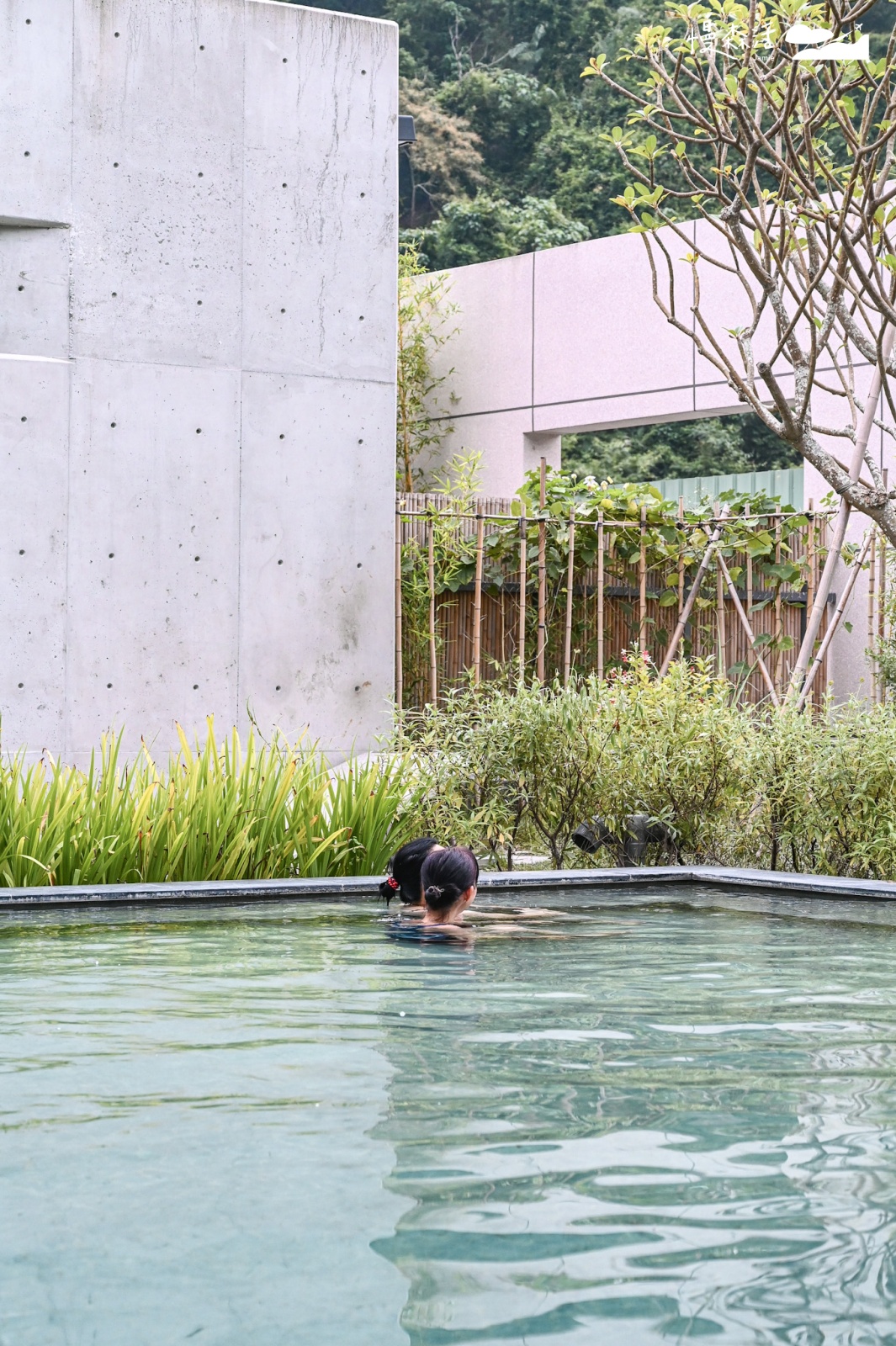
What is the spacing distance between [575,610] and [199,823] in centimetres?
562

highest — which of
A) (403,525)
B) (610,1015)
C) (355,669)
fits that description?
(403,525)

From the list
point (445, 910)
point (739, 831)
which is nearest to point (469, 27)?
point (739, 831)

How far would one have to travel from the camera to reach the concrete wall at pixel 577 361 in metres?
12.8

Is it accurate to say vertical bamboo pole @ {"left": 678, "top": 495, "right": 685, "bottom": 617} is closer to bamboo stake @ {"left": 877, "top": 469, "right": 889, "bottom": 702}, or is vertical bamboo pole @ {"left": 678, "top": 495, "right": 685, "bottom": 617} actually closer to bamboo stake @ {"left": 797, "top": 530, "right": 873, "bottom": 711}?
bamboo stake @ {"left": 797, "top": 530, "right": 873, "bottom": 711}

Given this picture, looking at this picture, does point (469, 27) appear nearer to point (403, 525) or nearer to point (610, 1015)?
point (403, 525)

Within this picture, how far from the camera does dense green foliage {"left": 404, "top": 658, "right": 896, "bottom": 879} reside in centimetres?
714

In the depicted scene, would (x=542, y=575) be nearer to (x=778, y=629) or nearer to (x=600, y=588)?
(x=600, y=588)

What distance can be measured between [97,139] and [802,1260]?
8.58 m

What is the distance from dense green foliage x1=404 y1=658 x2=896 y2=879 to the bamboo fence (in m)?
2.94

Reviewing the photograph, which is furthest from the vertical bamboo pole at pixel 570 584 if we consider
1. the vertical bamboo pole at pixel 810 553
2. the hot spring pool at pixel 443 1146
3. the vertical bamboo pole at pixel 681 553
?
the hot spring pool at pixel 443 1146

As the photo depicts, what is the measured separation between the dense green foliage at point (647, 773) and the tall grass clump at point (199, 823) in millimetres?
376

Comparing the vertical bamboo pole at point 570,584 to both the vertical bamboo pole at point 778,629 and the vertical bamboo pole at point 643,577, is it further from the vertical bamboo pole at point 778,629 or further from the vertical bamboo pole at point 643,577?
the vertical bamboo pole at point 778,629

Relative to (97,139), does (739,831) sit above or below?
below

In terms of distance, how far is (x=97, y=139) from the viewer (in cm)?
951
